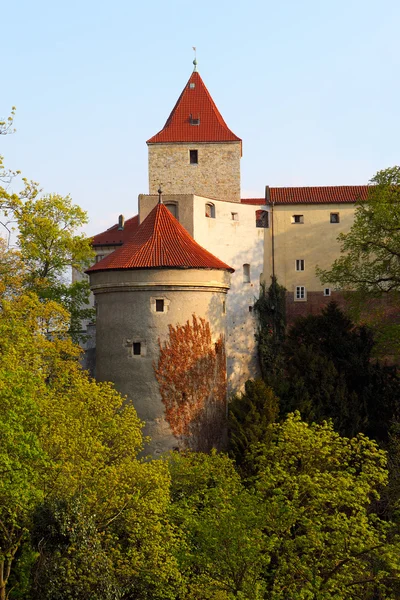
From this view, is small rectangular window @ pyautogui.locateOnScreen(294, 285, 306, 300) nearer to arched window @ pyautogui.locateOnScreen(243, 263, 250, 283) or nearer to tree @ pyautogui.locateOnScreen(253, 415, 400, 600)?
arched window @ pyautogui.locateOnScreen(243, 263, 250, 283)

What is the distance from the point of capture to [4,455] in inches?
779

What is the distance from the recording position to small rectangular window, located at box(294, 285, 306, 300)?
49.5m

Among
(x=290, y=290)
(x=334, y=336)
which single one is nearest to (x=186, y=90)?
(x=290, y=290)

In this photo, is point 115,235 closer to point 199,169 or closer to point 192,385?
point 199,169

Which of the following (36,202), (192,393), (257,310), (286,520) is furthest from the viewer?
(257,310)

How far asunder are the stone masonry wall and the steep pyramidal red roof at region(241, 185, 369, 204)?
2342 mm

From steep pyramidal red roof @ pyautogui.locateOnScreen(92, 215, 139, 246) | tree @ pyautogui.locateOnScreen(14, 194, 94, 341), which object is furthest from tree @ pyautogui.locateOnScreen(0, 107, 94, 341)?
steep pyramidal red roof @ pyautogui.locateOnScreen(92, 215, 139, 246)

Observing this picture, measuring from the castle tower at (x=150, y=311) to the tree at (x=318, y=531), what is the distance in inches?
271

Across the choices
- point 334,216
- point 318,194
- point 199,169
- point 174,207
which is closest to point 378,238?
point 174,207

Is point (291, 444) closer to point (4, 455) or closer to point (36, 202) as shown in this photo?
point (4, 455)

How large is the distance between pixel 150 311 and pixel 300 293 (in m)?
19.6

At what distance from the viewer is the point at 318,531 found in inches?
810

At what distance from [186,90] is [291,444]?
32.1 m

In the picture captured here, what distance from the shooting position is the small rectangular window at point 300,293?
4950cm
